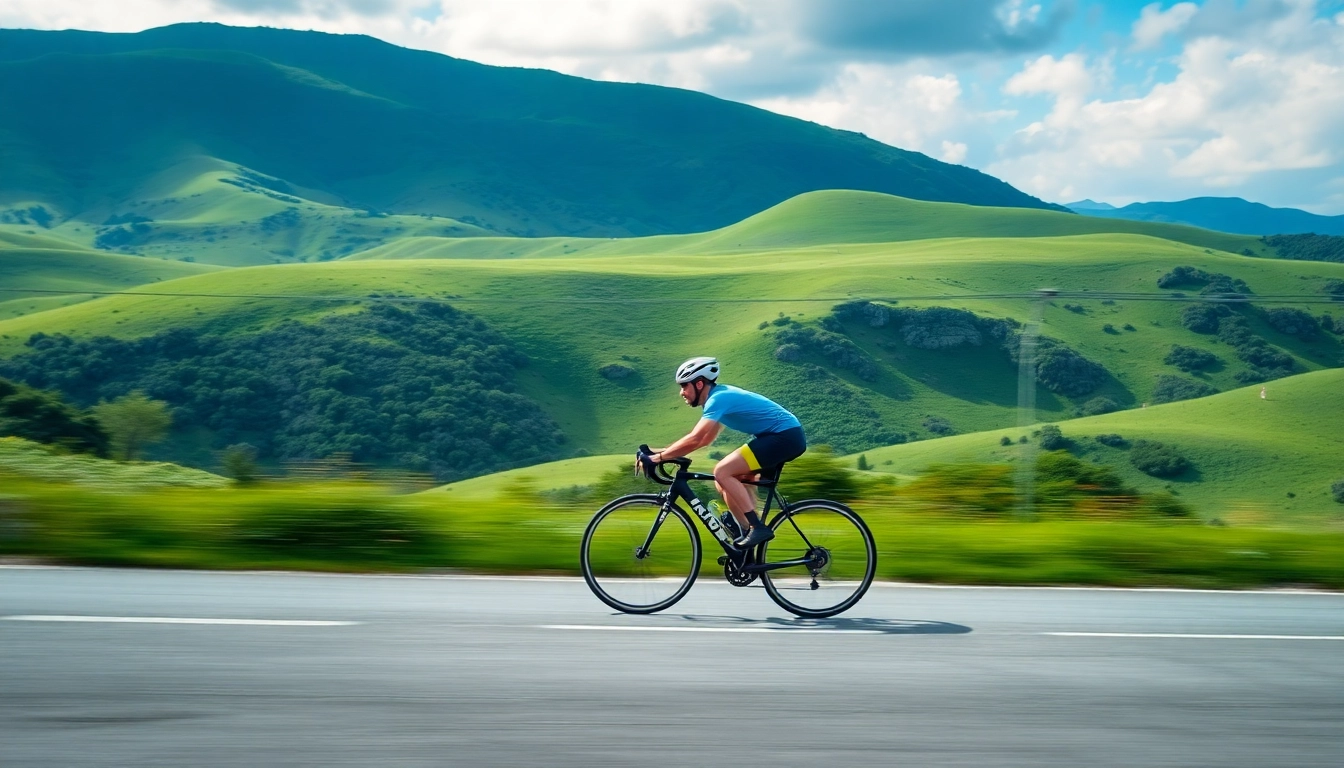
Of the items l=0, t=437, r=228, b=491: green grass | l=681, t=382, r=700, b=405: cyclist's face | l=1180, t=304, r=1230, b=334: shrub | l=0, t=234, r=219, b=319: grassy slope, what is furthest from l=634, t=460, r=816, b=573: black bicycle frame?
l=0, t=234, r=219, b=319: grassy slope

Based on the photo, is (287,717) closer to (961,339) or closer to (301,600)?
(301,600)

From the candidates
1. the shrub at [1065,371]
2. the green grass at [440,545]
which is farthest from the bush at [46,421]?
the shrub at [1065,371]

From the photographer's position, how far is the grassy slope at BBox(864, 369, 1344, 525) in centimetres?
1232

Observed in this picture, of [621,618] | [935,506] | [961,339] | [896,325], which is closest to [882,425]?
[961,339]

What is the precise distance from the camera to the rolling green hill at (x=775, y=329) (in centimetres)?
4291

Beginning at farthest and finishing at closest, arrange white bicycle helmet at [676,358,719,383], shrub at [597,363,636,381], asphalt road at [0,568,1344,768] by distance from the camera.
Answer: shrub at [597,363,636,381], white bicycle helmet at [676,358,719,383], asphalt road at [0,568,1344,768]

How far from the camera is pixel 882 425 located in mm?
57531

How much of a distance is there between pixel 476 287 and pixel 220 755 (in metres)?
114

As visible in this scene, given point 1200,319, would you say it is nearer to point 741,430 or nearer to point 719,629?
point 741,430

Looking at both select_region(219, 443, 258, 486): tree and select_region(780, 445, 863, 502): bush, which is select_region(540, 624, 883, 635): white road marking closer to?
select_region(780, 445, 863, 502): bush

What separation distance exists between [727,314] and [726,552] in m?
A: 82.6

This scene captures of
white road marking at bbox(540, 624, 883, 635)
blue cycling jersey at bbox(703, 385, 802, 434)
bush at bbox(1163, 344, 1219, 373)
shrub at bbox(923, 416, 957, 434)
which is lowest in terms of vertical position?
shrub at bbox(923, 416, 957, 434)

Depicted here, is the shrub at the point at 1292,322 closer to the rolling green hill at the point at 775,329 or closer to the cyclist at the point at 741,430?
the rolling green hill at the point at 775,329

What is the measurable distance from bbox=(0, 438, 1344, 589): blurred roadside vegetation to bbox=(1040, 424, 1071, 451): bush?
5.56ft
